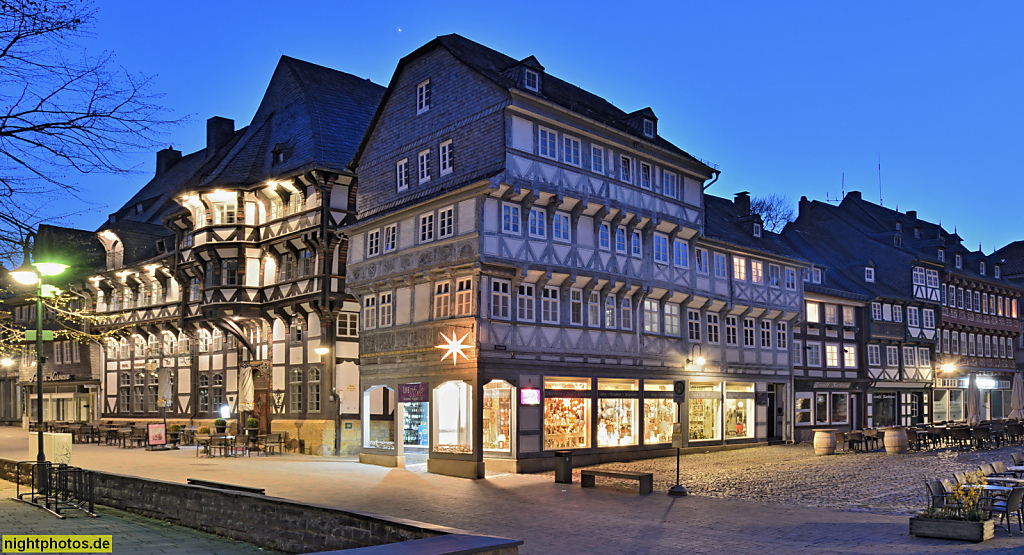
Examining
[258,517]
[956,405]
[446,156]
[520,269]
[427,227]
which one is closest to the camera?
[258,517]

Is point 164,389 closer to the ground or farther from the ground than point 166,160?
closer to the ground

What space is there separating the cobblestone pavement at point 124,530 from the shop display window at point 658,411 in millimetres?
16934

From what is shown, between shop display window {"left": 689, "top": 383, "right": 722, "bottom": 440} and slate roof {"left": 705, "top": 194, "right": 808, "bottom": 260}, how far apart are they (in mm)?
5507

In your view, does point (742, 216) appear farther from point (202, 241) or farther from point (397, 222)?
point (202, 241)

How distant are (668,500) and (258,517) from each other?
8.30 m

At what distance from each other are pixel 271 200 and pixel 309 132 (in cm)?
319

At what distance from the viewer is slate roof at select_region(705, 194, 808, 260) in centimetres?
3470

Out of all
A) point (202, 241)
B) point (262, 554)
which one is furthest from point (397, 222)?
point (262, 554)

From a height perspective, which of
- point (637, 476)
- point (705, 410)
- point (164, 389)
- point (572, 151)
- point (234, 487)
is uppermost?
point (572, 151)

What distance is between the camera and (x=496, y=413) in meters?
25.7

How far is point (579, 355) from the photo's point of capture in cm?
2684

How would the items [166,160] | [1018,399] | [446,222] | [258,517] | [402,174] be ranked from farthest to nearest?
1. [166,160]
2. [1018,399]
3. [402,174]
4. [446,222]
5. [258,517]

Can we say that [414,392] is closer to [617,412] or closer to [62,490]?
[617,412]

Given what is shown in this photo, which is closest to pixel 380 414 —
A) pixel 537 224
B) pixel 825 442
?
pixel 537 224
